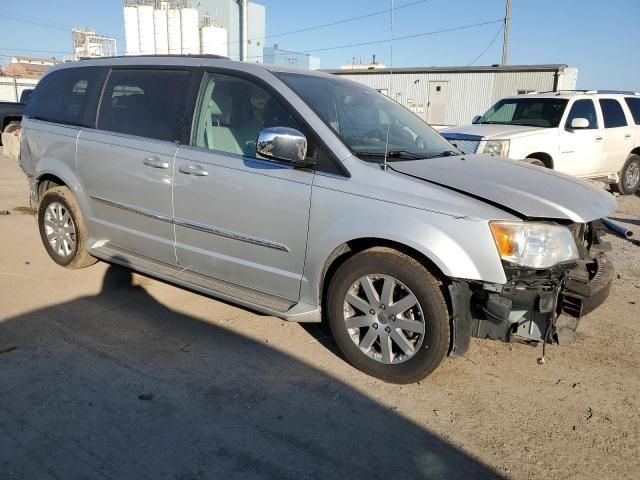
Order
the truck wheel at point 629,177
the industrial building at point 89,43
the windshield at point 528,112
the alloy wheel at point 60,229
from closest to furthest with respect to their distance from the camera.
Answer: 1. the alloy wheel at point 60,229
2. the windshield at point 528,112
3. the truck wheel at point 629,177
4. the industrial building at point 89,43

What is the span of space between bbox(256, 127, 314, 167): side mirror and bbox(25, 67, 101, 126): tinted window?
225cm

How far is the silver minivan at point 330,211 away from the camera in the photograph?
2.94 meters

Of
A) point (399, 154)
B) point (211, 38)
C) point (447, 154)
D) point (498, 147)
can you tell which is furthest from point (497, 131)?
point (211, 38)

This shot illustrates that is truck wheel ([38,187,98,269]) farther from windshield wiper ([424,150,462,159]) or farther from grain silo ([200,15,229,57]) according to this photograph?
grain silo ([200,15,229,57])

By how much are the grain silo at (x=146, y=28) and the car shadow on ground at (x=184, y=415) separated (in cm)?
4036

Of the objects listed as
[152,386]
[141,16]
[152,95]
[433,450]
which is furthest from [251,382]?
[141,16]

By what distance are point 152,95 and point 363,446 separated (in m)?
3.14

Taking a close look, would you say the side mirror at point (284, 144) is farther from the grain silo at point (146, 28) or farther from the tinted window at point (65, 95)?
the grain silo at point (146, 28)

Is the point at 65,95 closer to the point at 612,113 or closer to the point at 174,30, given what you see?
the point at 612,113

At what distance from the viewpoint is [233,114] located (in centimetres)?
387

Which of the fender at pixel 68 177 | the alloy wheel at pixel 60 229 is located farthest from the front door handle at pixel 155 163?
the alloy wheel at pixel 60 229

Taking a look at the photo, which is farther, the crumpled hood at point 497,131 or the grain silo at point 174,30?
the grain silo at point 174,30

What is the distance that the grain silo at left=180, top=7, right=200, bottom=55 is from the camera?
39.6 metres

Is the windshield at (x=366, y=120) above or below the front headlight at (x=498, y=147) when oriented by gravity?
above
